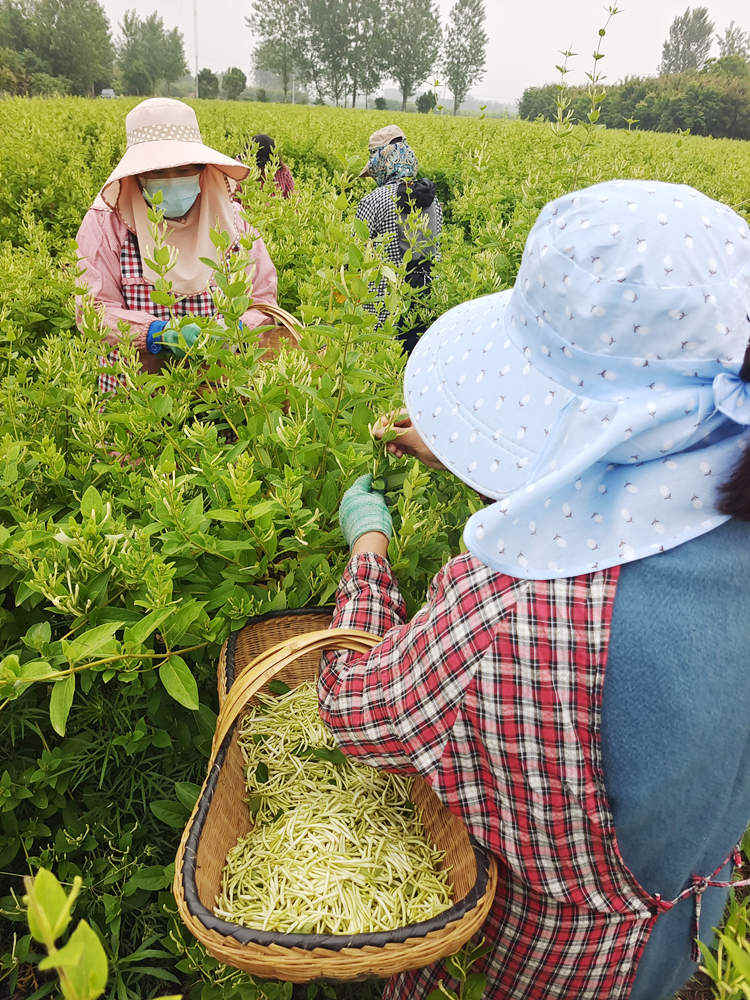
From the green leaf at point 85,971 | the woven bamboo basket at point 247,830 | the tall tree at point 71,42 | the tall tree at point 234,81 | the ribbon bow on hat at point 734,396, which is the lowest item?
the woven bamboo basket at point 247,830

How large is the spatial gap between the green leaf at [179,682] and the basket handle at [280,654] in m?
0.10

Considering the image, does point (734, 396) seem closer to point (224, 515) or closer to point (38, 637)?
point (224, 515)

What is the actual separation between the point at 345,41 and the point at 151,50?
21.1 meters

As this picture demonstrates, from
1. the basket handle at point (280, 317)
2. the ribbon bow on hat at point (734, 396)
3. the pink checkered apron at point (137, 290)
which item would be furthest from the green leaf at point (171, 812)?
the pink checkered apron at point (137, 290)

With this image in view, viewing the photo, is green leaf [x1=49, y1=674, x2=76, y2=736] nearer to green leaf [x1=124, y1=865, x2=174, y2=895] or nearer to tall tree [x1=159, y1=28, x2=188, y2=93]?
green leaf [x1=124, y1=865, x2=174, y2=895]

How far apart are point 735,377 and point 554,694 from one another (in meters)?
0.48

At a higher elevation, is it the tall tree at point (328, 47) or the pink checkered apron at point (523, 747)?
the tall tree at point (328, 47)

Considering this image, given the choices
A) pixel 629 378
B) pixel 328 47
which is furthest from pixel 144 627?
pixel 328 47

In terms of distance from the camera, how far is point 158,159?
8.02 ft

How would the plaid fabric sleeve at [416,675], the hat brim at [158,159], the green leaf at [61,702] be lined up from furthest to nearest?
the hat brim at [158,159] → the green leaf at [61,702] → the plaid fabric sleeve at [416,675]

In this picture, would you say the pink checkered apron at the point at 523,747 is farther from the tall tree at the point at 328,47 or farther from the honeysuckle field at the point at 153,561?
the tall tree at the point at 328,47

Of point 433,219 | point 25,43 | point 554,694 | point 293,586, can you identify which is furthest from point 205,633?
point 25,43

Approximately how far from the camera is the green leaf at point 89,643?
45.4 inches

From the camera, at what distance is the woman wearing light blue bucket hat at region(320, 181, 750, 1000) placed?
0.86 metres
